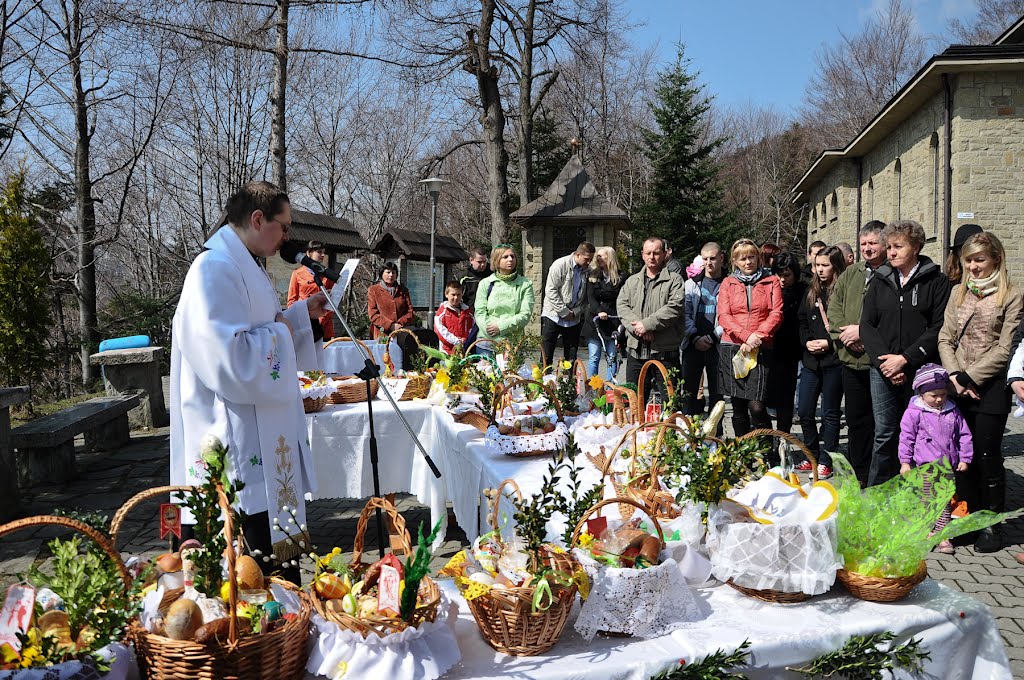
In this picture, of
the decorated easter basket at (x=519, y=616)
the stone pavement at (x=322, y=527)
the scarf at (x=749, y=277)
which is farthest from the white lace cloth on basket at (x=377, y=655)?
the scarf at (x=749, y=277)

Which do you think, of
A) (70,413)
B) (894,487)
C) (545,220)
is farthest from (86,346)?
(894,487)

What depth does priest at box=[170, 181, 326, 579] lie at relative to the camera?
2.72m

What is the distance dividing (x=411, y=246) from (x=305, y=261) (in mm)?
11185

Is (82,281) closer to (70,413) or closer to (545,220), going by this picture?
(70,413)

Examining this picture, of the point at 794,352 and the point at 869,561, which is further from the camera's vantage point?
the point at 794,352

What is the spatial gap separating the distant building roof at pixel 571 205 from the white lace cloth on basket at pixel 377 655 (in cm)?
1422

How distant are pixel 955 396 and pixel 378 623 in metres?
4.08

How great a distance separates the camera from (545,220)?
1577 cm

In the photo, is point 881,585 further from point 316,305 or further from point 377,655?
point 316,305

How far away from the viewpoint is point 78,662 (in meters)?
1.42

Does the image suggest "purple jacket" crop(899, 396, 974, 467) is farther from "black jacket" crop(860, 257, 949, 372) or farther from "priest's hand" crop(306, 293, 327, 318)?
"priest's hand" crop(306, 293, 327, 318)

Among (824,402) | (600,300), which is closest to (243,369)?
(824,402)

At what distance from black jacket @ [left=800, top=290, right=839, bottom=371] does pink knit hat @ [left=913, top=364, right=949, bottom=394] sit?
1387 mm

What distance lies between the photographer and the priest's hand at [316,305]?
3.33 metres
